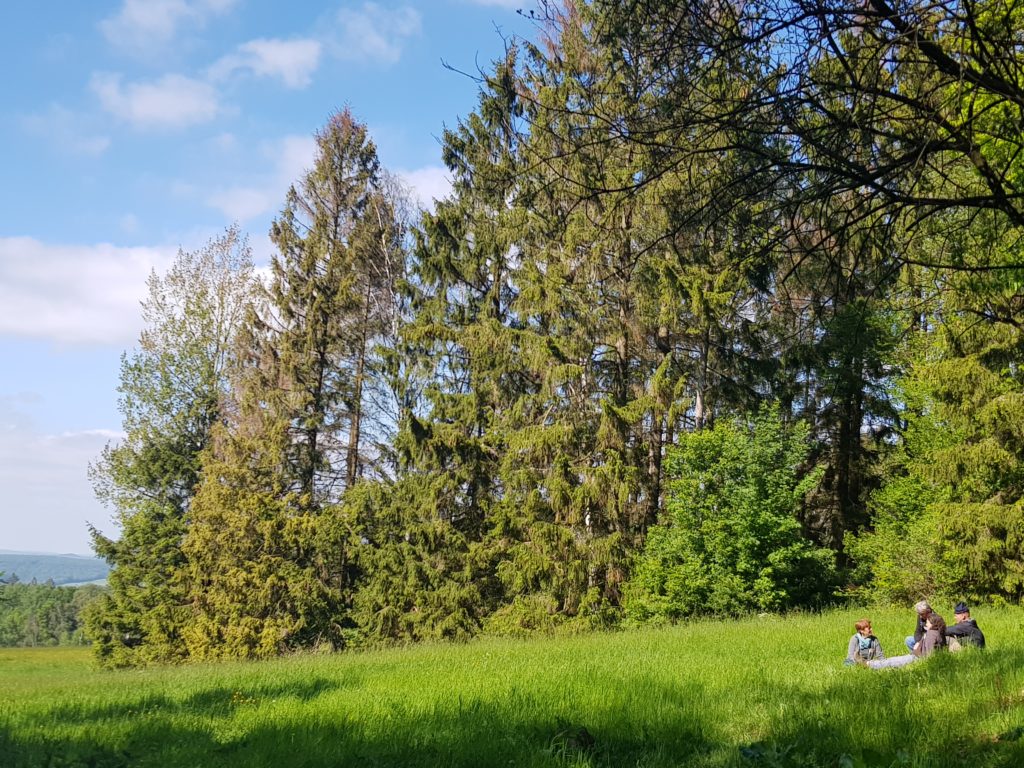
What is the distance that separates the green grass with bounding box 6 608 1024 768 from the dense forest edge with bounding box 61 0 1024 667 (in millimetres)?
7793

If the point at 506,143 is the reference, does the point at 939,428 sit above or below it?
below

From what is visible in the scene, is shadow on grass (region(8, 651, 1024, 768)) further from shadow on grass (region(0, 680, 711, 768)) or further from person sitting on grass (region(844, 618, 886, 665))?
person sitting on grass (region(844, 618, 886, 665))

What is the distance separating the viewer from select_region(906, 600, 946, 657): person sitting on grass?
31.6 feet

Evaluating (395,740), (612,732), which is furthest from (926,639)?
(395,740)

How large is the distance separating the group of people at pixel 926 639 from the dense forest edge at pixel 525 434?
18.4 feet

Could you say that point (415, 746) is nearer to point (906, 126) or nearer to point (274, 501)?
point (906, 126)

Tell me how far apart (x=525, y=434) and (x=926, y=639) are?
1424 centimetres

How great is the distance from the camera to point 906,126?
6.30m

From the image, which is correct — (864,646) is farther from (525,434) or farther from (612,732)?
(525,434)

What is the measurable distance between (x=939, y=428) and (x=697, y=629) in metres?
9.42

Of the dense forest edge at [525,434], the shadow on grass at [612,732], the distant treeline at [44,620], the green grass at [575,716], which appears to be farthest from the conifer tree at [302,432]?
the distant treeline at [44,620]

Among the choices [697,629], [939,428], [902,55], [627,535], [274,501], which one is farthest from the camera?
[274,501]

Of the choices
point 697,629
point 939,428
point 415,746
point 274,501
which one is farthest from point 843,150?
point 274,501

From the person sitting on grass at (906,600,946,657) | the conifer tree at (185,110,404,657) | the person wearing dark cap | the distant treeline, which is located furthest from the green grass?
the distant treeline
